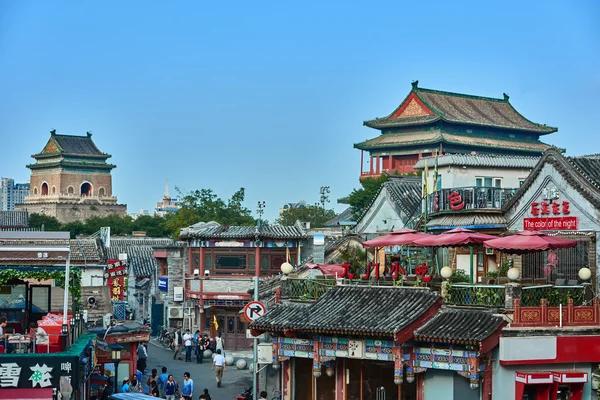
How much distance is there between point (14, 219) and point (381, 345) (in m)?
80.2

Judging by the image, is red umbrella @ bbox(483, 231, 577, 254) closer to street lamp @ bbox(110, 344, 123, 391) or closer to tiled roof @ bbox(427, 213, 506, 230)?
tiled roof @ bbox(427, 213, 506, 230)

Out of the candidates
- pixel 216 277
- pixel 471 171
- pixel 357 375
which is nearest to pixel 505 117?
pixel 216 277

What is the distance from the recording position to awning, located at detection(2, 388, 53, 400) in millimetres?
23781

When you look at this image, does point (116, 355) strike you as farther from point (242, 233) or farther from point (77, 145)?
point (77, 145)

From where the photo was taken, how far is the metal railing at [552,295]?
24859 mm

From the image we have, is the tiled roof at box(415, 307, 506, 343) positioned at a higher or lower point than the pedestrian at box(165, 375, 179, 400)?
higher

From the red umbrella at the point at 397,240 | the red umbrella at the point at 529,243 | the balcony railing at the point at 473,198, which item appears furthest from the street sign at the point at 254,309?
the balcony railing at the point at 473,198

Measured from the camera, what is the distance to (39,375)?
78.7ft

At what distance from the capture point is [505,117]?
102 meters

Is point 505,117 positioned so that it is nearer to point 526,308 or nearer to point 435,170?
point 435,170

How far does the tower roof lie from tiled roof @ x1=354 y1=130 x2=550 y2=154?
190ft

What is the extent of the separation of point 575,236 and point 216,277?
2579 centimetres

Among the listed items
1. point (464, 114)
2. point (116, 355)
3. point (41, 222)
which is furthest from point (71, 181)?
point (116, 355)

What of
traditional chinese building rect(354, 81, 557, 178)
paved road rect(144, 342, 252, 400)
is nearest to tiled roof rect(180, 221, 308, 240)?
paved road rect(144, 342, 252, 400)
